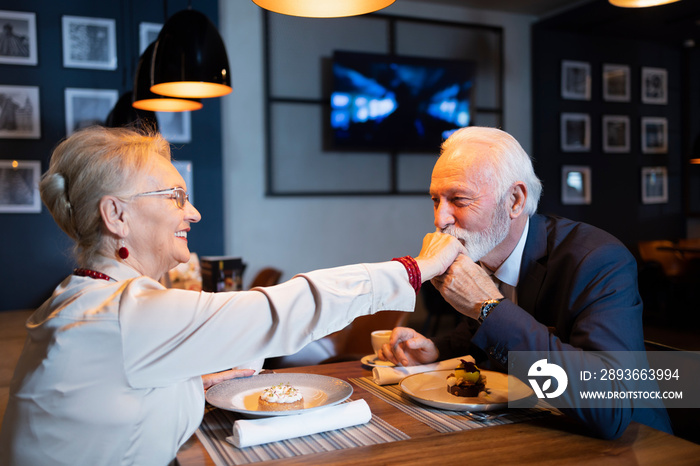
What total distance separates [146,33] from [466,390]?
4.57 m

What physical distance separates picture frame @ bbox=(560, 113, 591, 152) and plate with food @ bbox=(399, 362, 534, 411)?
5.37 m

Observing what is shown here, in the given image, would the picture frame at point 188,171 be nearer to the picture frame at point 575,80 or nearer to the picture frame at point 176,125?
the picture frame at point 176,125

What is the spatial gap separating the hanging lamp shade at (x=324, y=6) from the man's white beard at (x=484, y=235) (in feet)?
2.23

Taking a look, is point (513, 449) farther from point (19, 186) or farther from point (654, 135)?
point (654, 135)

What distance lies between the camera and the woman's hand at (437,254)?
56.8 inches

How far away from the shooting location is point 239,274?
349cm

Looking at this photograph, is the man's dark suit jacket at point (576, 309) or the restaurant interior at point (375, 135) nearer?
the man's dark suit jacket at point (576, 309)

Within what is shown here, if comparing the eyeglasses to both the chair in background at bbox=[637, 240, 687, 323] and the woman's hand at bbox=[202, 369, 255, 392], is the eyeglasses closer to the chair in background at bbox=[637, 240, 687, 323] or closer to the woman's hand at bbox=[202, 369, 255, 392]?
the woman's hand at bbox=[202, 369, 255, 392]

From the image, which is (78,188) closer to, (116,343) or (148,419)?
(116,343)

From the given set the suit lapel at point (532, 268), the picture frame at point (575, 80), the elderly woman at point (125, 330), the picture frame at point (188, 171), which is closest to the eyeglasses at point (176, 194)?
the elderly woman at point (125, 330)

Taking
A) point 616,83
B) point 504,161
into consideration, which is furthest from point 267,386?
point 616,83

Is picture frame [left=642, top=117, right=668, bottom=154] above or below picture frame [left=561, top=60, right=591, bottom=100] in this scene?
below

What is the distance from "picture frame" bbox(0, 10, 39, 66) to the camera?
15.4 ft

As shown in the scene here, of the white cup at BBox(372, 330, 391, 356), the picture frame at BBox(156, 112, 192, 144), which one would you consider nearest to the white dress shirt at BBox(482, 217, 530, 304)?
the white cup at BBox(372, 330, 391, 356)
